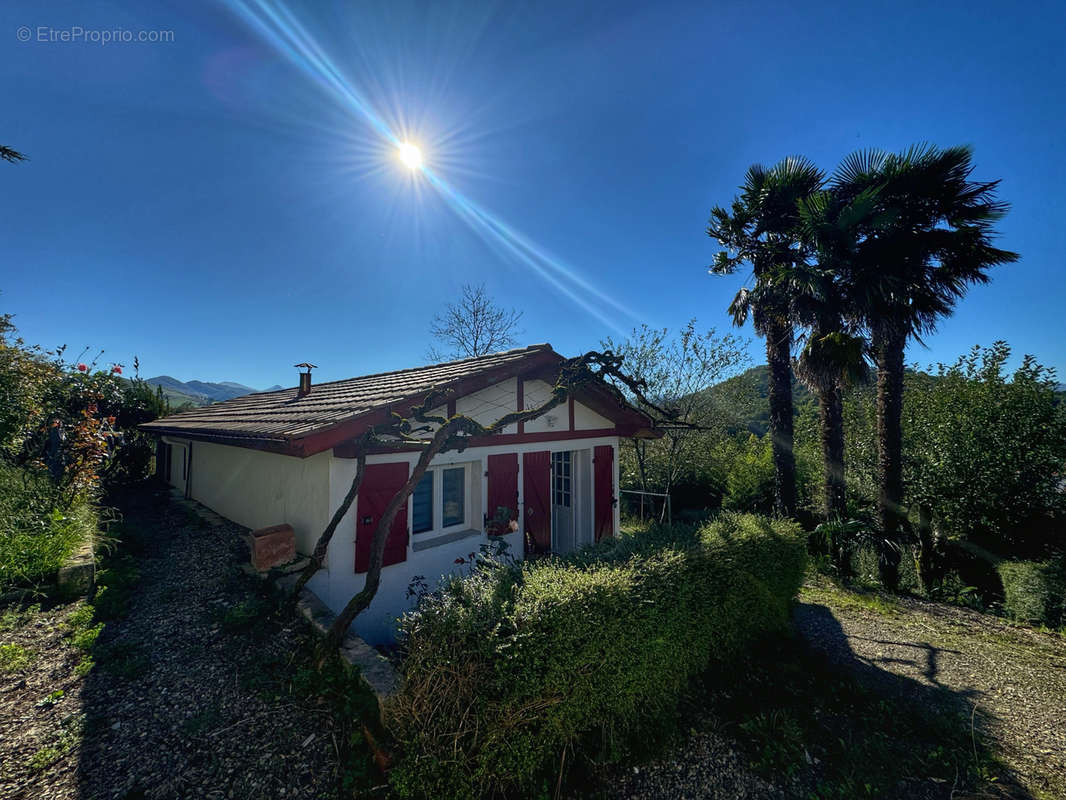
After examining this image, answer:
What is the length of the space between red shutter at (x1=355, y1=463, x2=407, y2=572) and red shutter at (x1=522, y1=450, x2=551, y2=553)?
2.41m

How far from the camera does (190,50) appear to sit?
6.29m

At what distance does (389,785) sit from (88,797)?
1.95 m

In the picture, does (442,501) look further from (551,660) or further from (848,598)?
(848,598)

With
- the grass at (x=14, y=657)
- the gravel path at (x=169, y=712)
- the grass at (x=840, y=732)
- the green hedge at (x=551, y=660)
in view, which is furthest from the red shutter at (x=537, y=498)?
the grass at (x=14, y=657)

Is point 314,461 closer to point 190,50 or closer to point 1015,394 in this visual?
point 190,50

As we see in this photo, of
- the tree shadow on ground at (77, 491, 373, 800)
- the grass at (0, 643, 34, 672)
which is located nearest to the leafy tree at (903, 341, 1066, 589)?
the tree shadow on ground at (77, 491, 373, 800)

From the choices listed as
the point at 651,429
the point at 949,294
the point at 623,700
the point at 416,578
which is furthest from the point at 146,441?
the point at 949,294

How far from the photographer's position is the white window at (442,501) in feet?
20.8

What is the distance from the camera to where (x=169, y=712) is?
11.1 feet

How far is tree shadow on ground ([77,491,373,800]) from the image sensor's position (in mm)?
2838

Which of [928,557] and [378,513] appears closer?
[378,513]

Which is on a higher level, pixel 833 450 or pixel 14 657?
pixel 833 450

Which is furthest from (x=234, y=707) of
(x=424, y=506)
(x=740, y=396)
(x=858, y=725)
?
(x=740, y=396)

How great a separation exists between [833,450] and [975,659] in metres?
5.05
